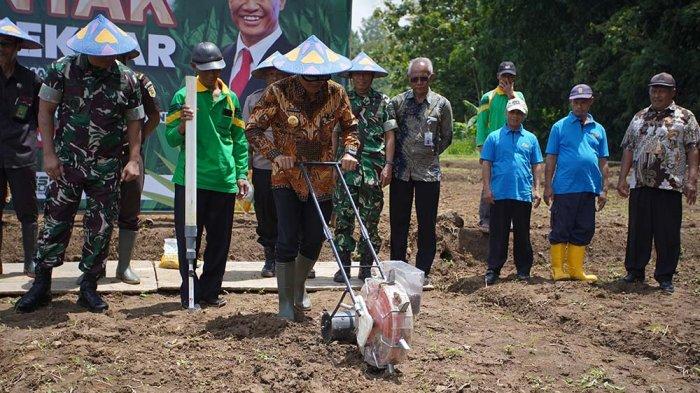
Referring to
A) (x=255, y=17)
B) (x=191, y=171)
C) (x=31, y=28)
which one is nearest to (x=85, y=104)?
(x=191, y=171)

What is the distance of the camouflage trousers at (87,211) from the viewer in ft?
19.5

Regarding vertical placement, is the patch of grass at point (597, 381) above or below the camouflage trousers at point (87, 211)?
below

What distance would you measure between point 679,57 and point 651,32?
118 centimetres

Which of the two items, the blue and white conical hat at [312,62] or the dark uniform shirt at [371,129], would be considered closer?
the blue and white conical hat at [312,62]

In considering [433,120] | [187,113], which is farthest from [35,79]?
[433,120]

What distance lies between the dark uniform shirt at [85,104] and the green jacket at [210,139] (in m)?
0.40

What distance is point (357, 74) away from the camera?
7469 mm

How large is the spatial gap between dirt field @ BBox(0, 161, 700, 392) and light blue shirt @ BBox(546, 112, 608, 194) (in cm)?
95

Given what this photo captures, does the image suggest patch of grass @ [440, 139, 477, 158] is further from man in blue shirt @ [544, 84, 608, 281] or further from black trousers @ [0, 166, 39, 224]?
black trousers @ [0, 166, 39, 224]

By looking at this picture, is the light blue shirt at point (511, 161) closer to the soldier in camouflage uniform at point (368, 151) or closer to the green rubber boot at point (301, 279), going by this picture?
the soldier in camouflage uniform at point (368, 151)

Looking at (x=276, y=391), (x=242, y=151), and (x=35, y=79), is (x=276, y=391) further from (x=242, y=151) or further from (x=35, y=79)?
(x=35, y=79)

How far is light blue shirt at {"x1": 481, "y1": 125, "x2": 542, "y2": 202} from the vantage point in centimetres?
775

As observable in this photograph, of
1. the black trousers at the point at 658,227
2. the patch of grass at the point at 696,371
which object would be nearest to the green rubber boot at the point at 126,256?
the patch of grass at the point at 696,371

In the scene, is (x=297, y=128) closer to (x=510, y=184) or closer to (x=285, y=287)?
(x=285, y=287)
